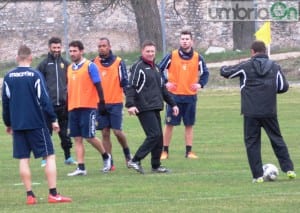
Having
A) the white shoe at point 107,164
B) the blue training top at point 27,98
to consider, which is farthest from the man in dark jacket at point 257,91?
the white shoe at point 107,164

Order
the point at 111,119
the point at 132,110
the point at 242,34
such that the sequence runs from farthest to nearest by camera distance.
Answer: the point at 242,34, the point at 111,119, the point at 132,110

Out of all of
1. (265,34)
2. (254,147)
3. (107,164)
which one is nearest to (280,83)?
(254,147)

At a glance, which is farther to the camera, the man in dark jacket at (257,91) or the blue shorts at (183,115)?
the blue shorts at (183,115)

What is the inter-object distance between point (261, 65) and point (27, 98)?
10.7ft

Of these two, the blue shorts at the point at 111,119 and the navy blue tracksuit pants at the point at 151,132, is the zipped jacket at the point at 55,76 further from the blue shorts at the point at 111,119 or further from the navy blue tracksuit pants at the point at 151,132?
the navy blue tracksuit pants at the point at 151,132

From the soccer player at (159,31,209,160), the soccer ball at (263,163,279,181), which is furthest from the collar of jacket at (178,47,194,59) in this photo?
the soccer ball at (263,163,279,181)

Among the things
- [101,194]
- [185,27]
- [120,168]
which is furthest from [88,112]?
[185,27]

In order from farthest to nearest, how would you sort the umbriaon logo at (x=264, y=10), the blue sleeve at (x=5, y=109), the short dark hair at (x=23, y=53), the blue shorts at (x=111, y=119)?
the umbriaon logo at (x=264, y=10), the blue shorts at (x=111, y=119), the blue sleeve at (x=5, y=109), the short dark hair at (x=23, y=53)

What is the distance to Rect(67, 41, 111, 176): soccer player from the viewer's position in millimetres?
15102

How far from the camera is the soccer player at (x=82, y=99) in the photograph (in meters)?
15.1

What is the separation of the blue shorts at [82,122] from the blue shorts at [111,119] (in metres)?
0.91

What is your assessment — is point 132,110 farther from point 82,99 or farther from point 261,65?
point 261,65

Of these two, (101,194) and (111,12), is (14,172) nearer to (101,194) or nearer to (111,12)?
(101,194)

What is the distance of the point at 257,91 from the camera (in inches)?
534
